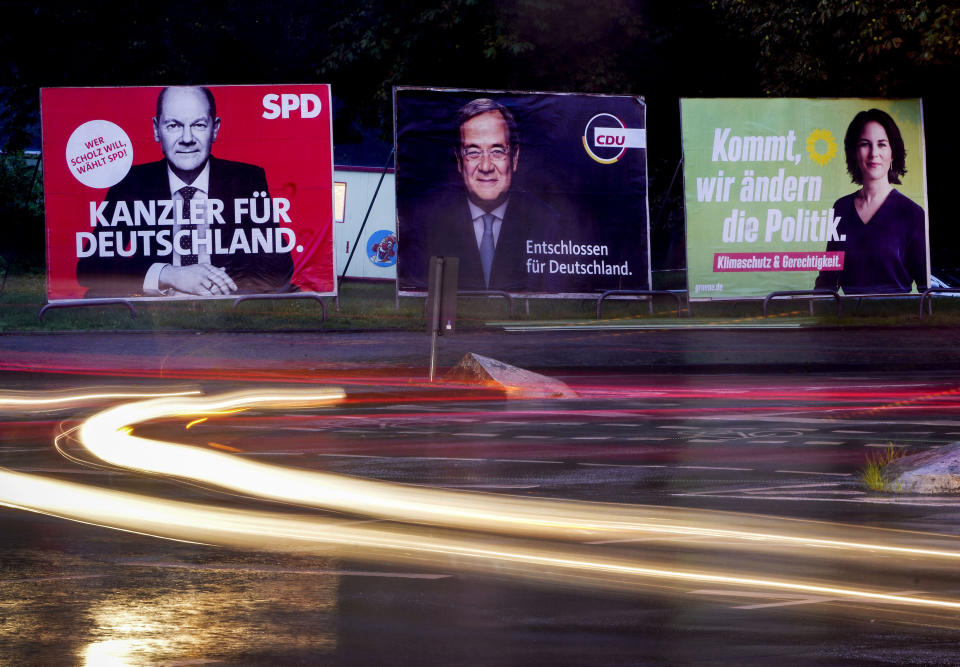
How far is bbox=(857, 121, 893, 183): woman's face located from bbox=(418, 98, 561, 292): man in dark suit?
5.60 metres

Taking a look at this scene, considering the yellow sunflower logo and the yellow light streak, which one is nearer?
the yellow light streak

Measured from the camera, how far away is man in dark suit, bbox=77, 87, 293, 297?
79.9 feet

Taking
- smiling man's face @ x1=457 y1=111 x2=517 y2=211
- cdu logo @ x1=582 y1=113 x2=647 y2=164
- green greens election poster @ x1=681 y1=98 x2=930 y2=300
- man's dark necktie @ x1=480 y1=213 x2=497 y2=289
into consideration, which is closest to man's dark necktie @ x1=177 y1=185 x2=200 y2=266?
smiling man's face @ x1=457 y1=111 x2=517 y2=211

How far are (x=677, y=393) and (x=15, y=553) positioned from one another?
10.2m

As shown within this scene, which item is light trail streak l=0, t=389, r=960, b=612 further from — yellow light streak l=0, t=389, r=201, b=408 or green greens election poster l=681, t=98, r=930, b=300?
green greens election poster l=681, t=98, r=930, b=300

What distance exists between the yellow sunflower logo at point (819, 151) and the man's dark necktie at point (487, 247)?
19.0 feet

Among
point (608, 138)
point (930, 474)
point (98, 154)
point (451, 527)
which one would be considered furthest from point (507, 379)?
point (98, 154)

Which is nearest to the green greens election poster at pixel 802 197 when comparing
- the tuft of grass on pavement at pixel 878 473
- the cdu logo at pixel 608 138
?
the cdu logo at pixel 608 138

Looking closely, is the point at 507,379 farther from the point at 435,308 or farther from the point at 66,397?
the point at 66,397

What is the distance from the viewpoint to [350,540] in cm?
790

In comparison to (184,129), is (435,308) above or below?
below

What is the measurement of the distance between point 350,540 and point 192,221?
57.0ft

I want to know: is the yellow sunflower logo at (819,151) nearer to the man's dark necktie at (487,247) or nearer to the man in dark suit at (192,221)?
the man's dark necktie at (487,247)

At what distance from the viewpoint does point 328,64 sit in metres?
35.8
